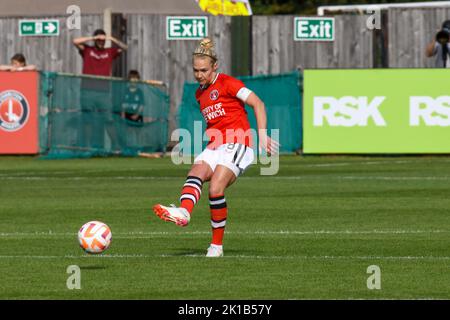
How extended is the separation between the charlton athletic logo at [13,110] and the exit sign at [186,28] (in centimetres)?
686

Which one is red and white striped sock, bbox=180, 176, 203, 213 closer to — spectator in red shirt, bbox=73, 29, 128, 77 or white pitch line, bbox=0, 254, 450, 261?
white pitch line, bbox=0, 254, 450, 261

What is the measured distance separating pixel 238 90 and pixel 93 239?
2193mm

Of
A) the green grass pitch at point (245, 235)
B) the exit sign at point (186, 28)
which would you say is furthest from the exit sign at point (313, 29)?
the green grass pitch at point (245, 235)

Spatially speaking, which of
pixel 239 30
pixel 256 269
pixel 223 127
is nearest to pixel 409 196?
pixel 223 127

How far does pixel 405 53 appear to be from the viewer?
37.6m

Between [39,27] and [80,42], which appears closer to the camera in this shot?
[80,42]

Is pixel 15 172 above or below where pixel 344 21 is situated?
below

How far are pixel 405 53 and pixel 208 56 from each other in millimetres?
23897

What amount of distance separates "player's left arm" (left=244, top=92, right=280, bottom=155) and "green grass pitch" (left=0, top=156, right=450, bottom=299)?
103 cm

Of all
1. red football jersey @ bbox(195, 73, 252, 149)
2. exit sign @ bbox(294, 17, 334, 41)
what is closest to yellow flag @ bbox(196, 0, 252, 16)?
exit sign @ bbox(294, 17, 334, 41)

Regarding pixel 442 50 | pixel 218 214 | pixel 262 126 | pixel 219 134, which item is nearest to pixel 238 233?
pixel 219 134

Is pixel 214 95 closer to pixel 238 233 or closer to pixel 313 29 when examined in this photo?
pixel 238 233

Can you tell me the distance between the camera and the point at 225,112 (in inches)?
564
